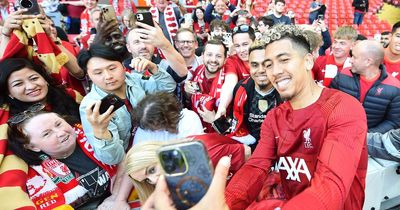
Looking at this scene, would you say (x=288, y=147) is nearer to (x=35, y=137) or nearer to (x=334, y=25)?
(x=35, y=137)

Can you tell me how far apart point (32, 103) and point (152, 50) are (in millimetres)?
1027

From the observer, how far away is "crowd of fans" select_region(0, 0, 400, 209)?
52.0 inches

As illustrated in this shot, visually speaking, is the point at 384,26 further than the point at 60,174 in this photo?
Yes

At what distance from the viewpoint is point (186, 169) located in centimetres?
71

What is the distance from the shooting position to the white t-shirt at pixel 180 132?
188cm

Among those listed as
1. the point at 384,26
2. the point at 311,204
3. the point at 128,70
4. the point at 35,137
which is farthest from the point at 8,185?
the point at 384,26

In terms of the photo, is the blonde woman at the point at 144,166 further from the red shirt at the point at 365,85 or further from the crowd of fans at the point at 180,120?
the red shirt at the point at 365,85

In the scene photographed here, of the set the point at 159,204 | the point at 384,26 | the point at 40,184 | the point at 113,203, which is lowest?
the point at 384,26

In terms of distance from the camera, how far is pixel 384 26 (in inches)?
420

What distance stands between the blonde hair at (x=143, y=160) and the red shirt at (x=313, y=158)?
39 centimetres

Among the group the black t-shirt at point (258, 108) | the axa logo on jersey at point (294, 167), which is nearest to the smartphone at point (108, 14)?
the black t-shirt at point (258, 108)

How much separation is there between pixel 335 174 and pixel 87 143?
55.1 inches

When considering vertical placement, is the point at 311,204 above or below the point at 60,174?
above

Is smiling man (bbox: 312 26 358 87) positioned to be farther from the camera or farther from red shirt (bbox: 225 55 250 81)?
the camera
